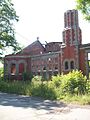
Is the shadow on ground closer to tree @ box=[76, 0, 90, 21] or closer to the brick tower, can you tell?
tree @ box=[76, 0, 90, 21]

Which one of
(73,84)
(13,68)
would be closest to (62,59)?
(13,68)

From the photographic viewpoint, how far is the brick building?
35.9m

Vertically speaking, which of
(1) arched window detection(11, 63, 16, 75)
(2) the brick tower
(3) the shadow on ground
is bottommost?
(3) the shadow on ground

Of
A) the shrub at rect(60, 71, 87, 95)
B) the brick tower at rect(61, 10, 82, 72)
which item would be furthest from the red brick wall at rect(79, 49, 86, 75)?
the shrub at rect(60, 71, 87, 95)

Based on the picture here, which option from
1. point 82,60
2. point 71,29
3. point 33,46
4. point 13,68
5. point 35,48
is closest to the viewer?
point 82,60

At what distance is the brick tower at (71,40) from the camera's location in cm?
3656

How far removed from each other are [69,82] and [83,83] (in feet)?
3.49

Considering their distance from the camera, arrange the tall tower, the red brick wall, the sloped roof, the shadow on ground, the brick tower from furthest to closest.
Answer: the sloped roof, the tall tower, the brick tower, the red brick wall, the shadow on ground

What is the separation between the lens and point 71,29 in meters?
38.2

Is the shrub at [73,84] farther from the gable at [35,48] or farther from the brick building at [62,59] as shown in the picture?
the gable at [35,48]

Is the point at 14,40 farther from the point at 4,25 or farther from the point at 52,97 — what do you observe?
the point at 52,97

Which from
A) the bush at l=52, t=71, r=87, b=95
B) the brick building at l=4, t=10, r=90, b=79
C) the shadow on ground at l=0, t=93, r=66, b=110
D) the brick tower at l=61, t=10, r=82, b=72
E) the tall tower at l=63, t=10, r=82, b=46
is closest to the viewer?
the shadow on ground at l=0, t=93, r=66, b=110

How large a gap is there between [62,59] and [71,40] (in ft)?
9.19

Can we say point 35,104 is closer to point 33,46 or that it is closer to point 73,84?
point 73,84
